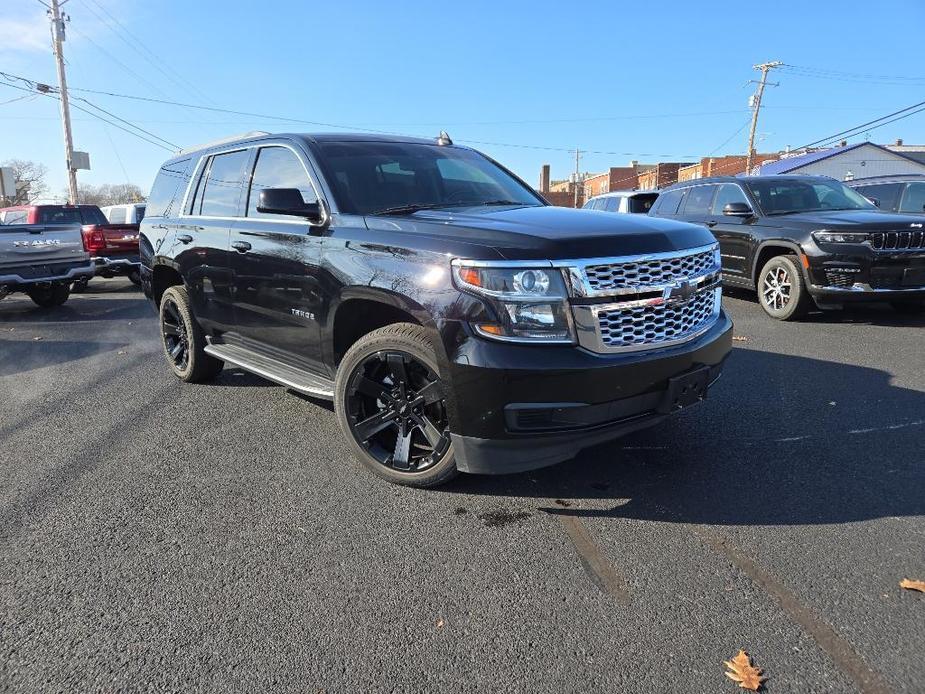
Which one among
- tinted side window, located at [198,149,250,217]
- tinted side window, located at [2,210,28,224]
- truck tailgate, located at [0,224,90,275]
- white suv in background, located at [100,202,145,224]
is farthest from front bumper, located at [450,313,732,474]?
tinted side window, located at [2,210,28,224]

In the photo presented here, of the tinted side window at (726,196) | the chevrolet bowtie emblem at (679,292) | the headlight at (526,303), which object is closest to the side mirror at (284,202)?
the headlight at (526,303)

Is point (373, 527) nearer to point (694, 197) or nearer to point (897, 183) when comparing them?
point (694, 197)

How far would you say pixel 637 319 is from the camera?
2.92 meters

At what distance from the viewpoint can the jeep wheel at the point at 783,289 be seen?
24.7 ft

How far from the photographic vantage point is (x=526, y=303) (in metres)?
2.73

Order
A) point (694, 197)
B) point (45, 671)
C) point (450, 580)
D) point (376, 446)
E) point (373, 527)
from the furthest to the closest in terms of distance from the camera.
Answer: point (694, 197), point (376, 446), point (373, 527), point (450, 580), point (45, 671)

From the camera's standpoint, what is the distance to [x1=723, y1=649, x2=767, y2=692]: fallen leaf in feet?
6.53

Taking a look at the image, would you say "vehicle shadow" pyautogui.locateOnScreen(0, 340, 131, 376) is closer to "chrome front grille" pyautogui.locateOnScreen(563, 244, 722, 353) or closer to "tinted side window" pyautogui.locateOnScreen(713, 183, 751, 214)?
"chrome front grille" pyautogui.locateOnScreen(563, 244, 722, 353)

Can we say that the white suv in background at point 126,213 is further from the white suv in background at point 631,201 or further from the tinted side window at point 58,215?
the white suv in background at point 631,201

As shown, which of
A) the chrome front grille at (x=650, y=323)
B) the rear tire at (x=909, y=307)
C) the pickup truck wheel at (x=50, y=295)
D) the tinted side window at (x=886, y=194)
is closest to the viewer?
the chrome front grille at (x=650, y=323)

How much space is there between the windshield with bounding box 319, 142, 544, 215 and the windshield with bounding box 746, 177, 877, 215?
5215 millimetres

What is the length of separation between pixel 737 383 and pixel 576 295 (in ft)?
9.60

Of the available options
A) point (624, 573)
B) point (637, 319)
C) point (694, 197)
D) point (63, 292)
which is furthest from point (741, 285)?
point (63, 292)

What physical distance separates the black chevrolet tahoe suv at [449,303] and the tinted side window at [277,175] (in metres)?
0.02
